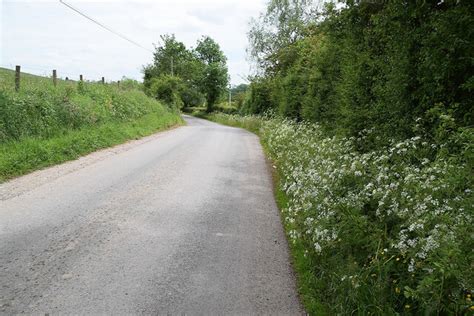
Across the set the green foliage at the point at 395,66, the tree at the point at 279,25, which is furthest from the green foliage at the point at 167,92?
the green foliage at the point at 395,66

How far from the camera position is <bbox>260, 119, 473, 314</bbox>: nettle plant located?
2.67 m

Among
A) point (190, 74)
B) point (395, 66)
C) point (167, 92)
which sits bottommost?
point (167, 92)

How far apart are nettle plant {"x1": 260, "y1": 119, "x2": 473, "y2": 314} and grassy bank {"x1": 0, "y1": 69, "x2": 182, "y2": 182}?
7363 millimetres

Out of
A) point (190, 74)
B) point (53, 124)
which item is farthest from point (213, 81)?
point (53, 124)

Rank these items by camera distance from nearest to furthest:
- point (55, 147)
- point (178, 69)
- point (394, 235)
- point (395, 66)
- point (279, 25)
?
1. point (394, 235)
2. point (395, 66)
3. point (55, 147)
4. point (279, 25)
5. point (178, 69)

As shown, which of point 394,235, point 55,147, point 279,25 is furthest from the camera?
point 279,25

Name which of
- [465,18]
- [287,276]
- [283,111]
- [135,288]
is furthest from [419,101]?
[283,111]

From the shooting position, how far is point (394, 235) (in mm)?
3674

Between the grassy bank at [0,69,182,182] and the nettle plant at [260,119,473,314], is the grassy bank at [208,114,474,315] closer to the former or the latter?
the nettle plant at [260,119,473,314]

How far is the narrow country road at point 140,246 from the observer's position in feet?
12.3

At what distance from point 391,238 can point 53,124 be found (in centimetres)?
1145

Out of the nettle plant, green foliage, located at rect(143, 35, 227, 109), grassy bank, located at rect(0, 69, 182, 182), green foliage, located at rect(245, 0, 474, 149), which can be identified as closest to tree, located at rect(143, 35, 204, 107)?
green foliage, located at rect(143, 35, 227, 109)

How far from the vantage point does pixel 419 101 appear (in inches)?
222

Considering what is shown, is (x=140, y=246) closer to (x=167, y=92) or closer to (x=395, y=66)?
(x=395, y=66)
